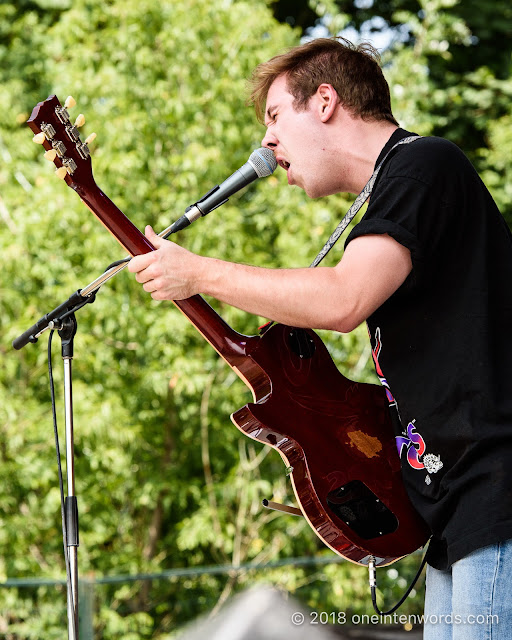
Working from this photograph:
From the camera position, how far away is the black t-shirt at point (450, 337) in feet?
4.49

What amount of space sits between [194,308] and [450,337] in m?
0.57

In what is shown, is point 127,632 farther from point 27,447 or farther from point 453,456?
point 453,456

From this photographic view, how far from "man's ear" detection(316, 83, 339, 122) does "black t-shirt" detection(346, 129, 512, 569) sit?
202 mm

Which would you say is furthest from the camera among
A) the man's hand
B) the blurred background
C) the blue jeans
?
the blurred background

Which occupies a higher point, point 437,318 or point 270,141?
point 270,141

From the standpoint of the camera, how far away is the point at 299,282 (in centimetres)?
143

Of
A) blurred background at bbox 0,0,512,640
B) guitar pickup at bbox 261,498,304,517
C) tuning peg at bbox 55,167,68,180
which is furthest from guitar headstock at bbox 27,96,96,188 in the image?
blurred background at bbox 0,0,512,640

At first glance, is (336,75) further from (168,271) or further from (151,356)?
(151,356)

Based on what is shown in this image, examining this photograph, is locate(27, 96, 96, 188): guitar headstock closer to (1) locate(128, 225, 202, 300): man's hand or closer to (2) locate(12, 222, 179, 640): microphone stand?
(2) locate(12, 222, 179, 640): microphone stand

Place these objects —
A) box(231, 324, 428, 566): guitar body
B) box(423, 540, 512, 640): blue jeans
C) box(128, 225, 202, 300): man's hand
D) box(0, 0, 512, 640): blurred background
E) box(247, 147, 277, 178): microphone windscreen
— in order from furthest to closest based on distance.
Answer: box(0, 0, 512, 640): blurred background, box(247, 147, 277, 178): microphone windscreen, box(231, 324, 428, 566): guitar body, box(128, 225, 202, 300): man's hand, box(423, 540, 512, 640): blue jeans

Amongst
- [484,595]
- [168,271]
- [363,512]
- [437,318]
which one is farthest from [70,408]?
[484,595]

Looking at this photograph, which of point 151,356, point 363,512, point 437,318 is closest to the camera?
point 437,318

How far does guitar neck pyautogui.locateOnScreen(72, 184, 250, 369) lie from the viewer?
1.71 meters

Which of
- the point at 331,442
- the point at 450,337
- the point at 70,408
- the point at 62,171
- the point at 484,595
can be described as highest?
the point at 62,171
